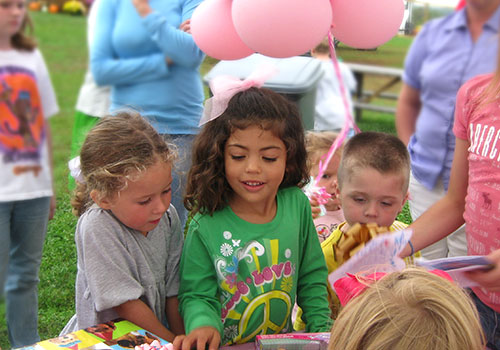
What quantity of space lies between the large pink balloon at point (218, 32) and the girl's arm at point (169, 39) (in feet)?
2.08

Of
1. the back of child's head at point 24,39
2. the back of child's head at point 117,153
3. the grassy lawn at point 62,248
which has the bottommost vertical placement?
the grassy lawn at point 62,248

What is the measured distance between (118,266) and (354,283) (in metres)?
0.65

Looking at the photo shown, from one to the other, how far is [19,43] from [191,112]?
0.73 meters

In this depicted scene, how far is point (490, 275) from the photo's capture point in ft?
4.54

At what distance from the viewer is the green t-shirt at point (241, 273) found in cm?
169

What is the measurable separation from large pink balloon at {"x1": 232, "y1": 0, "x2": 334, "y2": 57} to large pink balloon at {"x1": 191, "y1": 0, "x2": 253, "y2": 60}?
0.10 metres

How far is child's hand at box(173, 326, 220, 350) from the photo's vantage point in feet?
5.02

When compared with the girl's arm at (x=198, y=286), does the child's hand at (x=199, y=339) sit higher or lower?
lower

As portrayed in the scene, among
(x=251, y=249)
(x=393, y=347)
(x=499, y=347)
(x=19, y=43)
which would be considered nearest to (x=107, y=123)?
(x=251, y=249)

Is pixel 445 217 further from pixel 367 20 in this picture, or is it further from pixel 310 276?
pixel 367 20

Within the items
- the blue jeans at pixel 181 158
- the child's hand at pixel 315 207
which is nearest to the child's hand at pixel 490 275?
the child's hand at pixel 315 207

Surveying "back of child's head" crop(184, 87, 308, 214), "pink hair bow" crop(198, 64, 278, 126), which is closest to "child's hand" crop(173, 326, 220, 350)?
"back of child's head" crop(184, 87, 308, 214)

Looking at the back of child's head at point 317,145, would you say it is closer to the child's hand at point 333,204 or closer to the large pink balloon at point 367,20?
the child's hand at point 333,204

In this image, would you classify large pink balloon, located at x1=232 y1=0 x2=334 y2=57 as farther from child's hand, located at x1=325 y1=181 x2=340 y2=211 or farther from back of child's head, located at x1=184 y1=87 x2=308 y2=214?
child's hand, located at x1=325 y1=181 x2=340 y2=211
